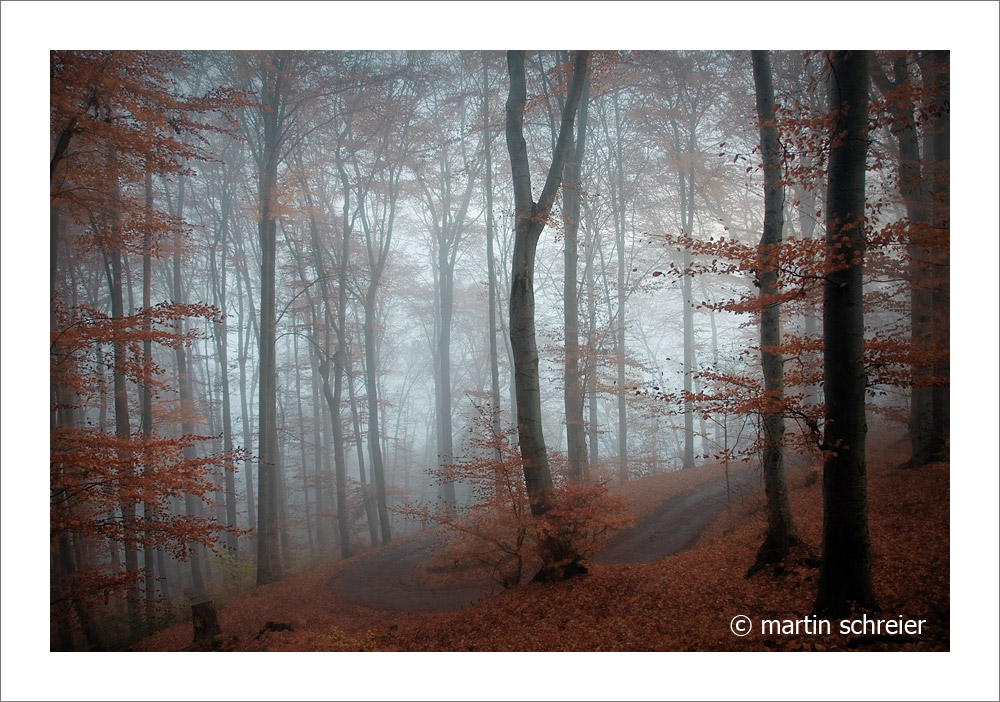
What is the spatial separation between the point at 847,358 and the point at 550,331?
4.99 m

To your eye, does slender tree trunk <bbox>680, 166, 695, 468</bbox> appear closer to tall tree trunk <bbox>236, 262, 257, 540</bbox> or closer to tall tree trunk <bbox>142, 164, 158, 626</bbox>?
tall tree trunk <bbox>142, 164, 158, 626</bbox>

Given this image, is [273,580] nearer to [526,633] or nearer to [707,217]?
[526,633]

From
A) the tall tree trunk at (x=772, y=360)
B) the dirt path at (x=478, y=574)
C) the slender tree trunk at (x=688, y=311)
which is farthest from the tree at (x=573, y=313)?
the tall tree trunk at (x=772, y=360)

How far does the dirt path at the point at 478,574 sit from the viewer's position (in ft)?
16.8

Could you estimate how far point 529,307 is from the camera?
463 centimetres

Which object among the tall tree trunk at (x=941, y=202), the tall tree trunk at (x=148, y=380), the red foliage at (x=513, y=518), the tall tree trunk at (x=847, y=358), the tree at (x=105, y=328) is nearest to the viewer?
the tall tree trunk at (x=847, y=358)

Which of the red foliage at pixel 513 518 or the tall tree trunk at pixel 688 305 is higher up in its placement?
the tall tree trunk at pixel 688 305

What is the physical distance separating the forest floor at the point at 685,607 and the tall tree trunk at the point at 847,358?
1.46 ft

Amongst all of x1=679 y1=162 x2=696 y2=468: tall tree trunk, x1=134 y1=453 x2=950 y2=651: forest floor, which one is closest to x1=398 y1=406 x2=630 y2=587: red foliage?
x1=134 y1=453 x2=950 y2=651: forest floor

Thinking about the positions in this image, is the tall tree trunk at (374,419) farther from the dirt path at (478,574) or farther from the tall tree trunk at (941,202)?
the tall tree trunk at (941,202)

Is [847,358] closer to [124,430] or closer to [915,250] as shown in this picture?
[915,250]

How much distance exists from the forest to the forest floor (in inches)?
A: 1.0

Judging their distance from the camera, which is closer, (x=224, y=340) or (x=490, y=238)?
(x=224, y=340)

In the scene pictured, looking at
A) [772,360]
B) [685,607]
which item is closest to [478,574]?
[685,607]
